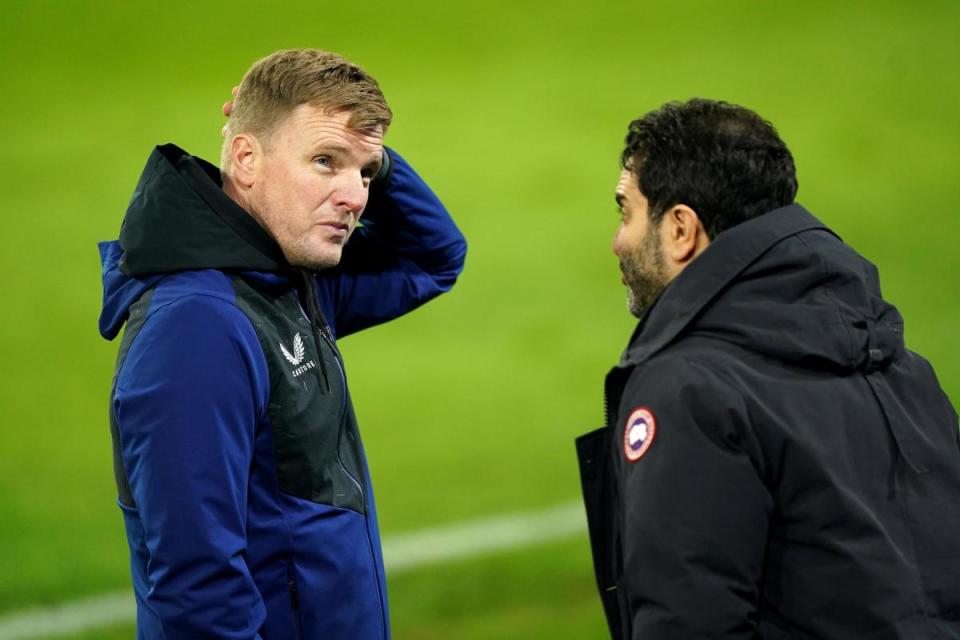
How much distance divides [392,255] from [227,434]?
880 millimetres

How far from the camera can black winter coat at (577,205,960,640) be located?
1752mm

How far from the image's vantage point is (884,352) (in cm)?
190

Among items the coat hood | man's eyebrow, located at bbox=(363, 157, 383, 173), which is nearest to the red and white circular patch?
the coat hood

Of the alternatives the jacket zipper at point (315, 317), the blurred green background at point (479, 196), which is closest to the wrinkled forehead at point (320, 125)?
the jacket zipper at point (315, 317)

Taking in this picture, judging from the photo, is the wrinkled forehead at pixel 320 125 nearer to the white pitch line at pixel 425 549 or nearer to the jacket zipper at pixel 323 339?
the jacket zipper at pixel 323 339

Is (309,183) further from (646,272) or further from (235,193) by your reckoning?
(646,272)

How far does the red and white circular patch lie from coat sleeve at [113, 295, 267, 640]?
59cm

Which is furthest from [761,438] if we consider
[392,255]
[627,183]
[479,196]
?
[479,196]

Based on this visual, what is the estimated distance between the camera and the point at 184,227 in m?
2.14

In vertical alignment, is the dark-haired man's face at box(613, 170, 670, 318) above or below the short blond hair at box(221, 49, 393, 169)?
below

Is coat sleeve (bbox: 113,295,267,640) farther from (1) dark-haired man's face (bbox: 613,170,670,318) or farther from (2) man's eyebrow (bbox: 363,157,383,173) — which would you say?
(1) dark-haired man's face (bbox: 613,170,670,318)

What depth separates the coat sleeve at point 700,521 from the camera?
174cm

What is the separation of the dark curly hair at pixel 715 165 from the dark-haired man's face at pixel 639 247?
0.03 meters

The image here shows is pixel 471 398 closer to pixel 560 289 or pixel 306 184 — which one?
pixel 560 289
